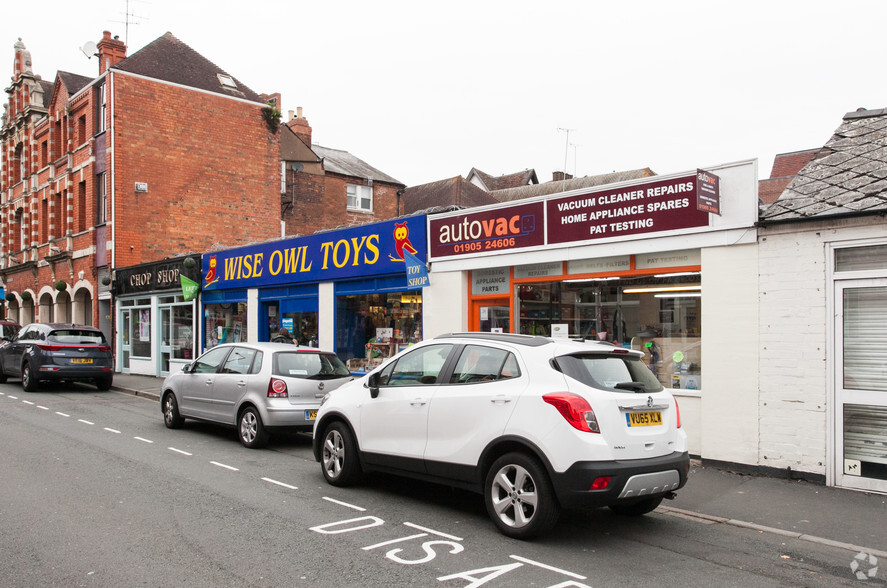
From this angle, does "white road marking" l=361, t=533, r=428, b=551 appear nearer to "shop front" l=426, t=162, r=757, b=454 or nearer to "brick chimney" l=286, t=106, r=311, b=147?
"shop front" l=426, t=162, r=757, b=454

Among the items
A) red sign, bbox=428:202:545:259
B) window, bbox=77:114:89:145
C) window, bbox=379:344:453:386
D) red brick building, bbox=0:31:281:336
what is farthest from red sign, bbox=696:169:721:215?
window, bbox=77:114:89:145

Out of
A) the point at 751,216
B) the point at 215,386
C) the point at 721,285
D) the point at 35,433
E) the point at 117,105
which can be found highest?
the point at 117,105

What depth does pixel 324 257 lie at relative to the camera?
1586 centimetres

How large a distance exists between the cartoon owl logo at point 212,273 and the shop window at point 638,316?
11.3m

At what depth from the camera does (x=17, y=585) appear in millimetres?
4660

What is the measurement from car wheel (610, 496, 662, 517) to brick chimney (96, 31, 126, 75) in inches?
988

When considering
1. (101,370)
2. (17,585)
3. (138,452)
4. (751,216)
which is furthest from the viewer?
(101,370)

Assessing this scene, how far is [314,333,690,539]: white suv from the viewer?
5566 millimetres

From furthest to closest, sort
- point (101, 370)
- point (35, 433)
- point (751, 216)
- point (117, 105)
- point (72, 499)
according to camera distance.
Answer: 1. point (117, 105)
2. point (101, 370)
3. point (35, 433)
4. point (751, 216)
5. point (72, 499)

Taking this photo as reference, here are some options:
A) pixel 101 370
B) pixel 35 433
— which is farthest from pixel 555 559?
pixel 101 370

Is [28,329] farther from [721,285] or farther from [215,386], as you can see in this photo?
[721,285]

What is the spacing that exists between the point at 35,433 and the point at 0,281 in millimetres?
30517

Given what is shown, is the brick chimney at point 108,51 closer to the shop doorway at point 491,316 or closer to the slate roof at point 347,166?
the slate roof at point 347,166

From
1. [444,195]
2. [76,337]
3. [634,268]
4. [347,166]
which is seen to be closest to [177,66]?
[76,337]
